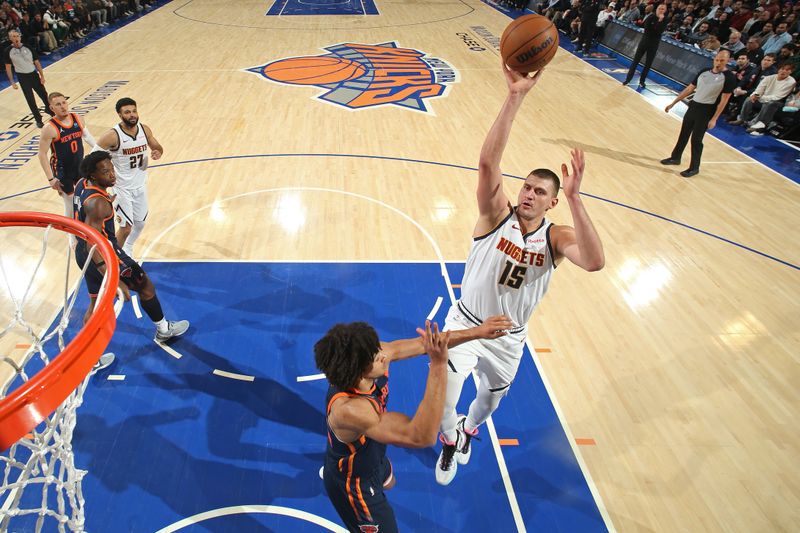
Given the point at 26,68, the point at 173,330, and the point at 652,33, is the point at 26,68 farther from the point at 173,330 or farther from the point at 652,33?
the point at 652,33

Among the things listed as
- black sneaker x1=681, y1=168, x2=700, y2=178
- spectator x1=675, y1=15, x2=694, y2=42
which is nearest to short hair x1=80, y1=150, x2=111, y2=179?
black sneaker x1=681, y1=168, x2=700, y2=178

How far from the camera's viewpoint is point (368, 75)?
1250 centimetres

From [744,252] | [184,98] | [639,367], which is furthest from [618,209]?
[184,98]

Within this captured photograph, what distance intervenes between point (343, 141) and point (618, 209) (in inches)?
194

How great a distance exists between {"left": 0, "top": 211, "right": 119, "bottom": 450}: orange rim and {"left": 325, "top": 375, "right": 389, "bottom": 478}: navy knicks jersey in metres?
1.08

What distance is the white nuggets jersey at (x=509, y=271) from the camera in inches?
117

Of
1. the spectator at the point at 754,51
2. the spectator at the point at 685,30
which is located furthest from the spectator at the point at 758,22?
the spectator at the point at 754,51

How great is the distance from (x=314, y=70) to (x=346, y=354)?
39.7 feet

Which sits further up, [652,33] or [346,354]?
[346,354]

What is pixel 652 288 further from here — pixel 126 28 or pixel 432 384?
pixel 126 28

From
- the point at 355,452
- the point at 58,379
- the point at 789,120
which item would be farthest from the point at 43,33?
the point at 789,120

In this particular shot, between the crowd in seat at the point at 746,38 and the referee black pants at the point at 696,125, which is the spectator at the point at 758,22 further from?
the referee black pants at the point at 696,125

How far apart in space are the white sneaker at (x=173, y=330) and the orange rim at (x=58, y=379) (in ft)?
7.38

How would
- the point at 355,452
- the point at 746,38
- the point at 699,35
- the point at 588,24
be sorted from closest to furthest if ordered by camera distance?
the point at 355,452
the point at 746,38
the point at 699,35
the point at 588,24
